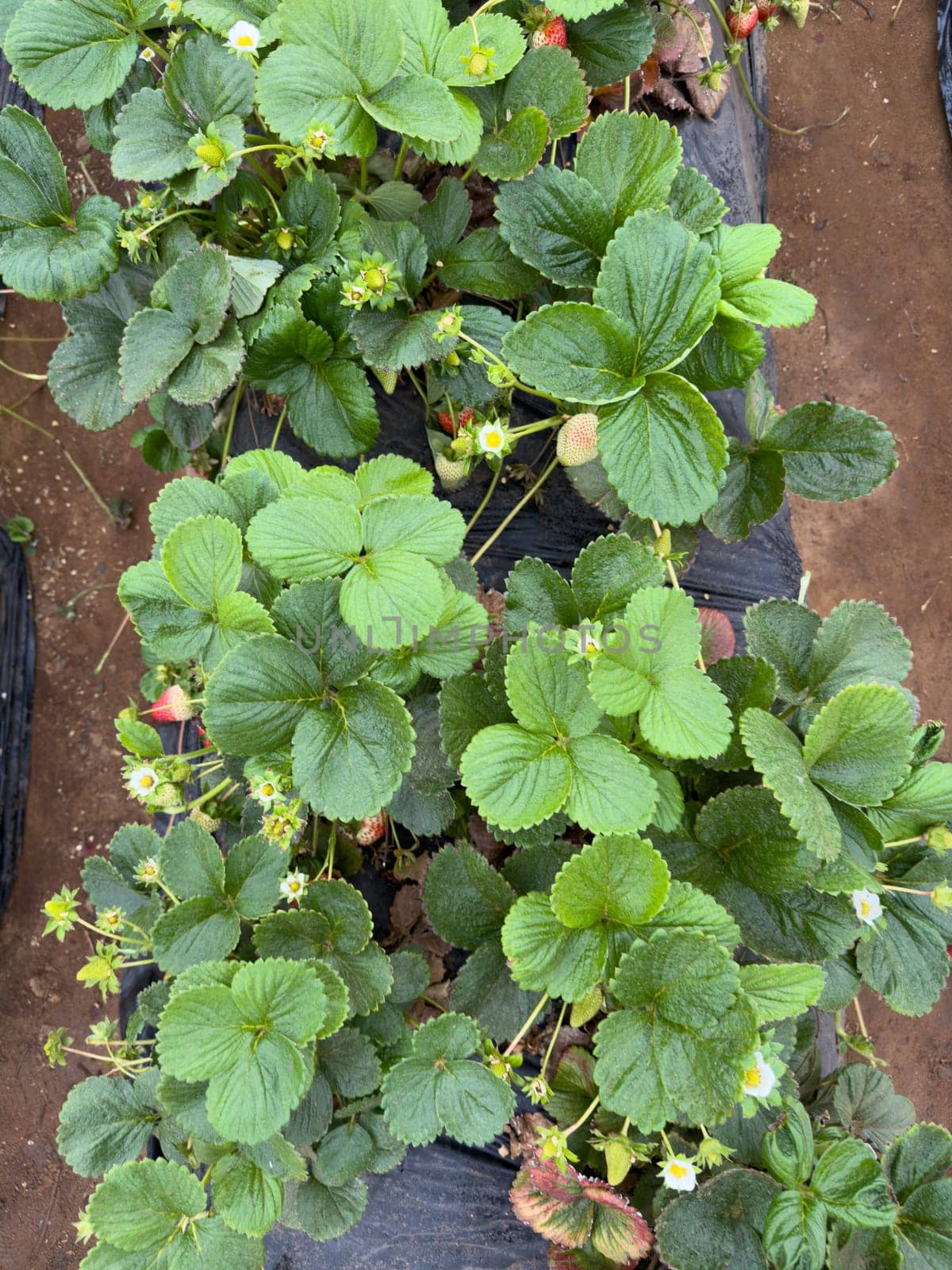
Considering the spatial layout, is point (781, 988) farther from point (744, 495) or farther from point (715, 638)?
point (744, 495)

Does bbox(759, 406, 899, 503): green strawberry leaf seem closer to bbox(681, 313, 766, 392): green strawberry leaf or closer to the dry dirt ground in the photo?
bbox(681, 313, 766, 392): green strawberry leaf

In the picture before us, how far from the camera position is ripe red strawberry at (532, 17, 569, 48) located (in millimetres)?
1329

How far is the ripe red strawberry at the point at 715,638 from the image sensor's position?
1.31m

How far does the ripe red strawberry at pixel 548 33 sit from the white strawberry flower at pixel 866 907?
4.46ft

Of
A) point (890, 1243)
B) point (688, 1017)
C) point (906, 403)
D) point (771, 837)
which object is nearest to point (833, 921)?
point (771, 837)

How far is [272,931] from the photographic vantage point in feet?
3.81

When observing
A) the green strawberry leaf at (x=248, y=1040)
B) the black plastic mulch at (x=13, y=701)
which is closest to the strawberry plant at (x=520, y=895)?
the green strawberry leaf at (x=248, y=1040)

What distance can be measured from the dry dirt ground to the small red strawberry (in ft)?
5.94

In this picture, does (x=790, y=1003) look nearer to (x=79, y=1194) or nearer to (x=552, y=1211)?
(x=552, y=1211)

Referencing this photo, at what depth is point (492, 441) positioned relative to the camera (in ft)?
3.98

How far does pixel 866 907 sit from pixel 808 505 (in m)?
1.99

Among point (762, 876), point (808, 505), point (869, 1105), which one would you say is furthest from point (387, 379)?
point (808, 505)

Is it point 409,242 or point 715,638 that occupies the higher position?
point 409,242

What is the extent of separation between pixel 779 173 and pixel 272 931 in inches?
120
